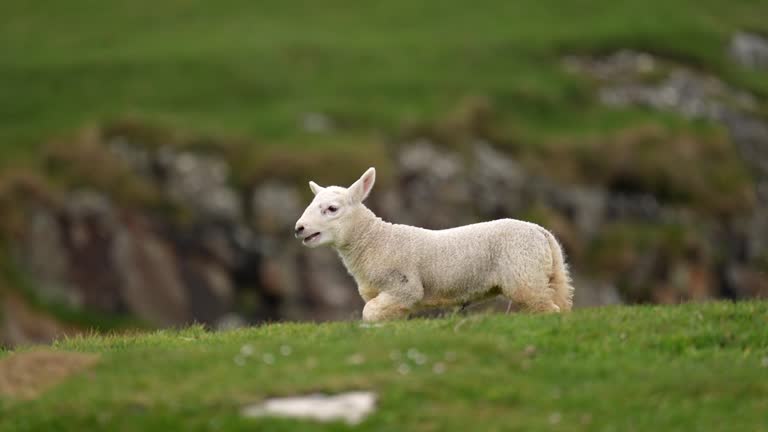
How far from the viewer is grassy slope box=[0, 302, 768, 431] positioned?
12.3 metres

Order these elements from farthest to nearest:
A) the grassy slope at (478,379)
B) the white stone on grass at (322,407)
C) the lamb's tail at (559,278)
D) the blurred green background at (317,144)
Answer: the blurred green background at (317,144)
the lamb's tail at (559,278)
the grassy slope at (478,379)
the white stone on grass at (322,407)

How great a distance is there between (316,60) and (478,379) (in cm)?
5241

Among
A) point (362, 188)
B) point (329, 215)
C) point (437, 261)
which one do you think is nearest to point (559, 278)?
point (437, 261)

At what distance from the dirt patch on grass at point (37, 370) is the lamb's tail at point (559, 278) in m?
6.35

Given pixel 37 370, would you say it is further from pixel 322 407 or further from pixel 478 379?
pixel 478 379

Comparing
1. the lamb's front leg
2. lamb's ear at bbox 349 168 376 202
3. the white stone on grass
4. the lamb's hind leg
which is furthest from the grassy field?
the white stone on grass

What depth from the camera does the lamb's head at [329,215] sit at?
57.5ft

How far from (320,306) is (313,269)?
62.6 inches

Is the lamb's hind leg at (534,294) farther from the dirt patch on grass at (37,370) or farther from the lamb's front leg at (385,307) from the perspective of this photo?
the dirt patch on grass at (37,370)

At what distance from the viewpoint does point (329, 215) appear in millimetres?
17719

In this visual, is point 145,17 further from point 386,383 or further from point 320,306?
point 386,383

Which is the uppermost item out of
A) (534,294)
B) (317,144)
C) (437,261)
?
(437,261)

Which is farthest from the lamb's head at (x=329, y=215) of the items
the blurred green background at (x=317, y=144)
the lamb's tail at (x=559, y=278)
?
the blurred green background at (x=317, y=144)

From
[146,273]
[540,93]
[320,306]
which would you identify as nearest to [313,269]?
[320,306]
